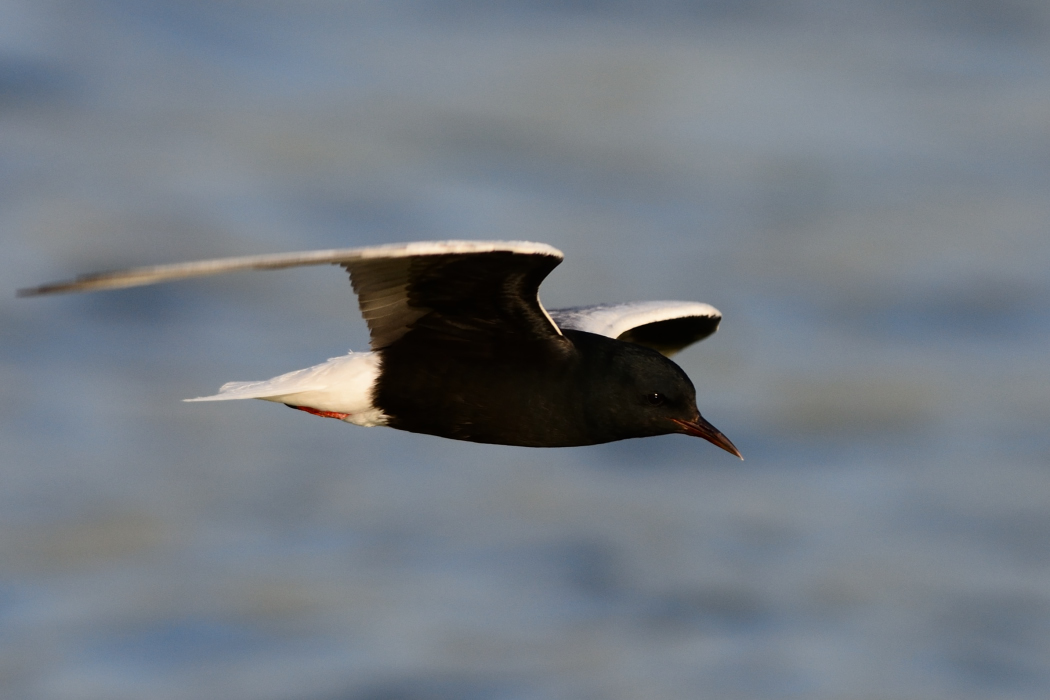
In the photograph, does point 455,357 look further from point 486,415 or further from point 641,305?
point 641,305

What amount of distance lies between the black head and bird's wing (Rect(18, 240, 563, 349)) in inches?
25.0

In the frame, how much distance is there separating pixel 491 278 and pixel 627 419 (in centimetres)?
190

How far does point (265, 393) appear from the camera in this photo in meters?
12.0

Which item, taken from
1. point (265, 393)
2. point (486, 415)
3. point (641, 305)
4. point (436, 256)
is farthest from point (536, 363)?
point (641, 305)

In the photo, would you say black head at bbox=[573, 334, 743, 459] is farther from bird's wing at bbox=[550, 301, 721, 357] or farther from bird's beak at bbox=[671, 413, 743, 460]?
bird's wing at bbox=[550, 301, 721, 357]

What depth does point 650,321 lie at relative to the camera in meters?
15.1

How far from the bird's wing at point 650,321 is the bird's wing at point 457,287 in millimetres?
2472

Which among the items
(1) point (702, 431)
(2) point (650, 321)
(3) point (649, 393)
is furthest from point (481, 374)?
(2) point (650, 321)

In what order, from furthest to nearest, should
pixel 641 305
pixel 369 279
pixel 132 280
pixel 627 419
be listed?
pixel 641 305, pixel 627 419, pixel 369 279, pixel 132 280

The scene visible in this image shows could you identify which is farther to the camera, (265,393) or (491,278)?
(265,393)

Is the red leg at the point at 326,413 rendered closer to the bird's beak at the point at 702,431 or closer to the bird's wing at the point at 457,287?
the bird's wing at the point at 457,287

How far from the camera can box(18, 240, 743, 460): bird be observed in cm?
1123

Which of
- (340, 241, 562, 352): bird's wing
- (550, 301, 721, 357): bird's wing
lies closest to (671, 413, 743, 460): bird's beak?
(340, 241, 562, 352): bird's wing

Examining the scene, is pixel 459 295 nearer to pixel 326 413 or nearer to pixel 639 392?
pixel 639 392
